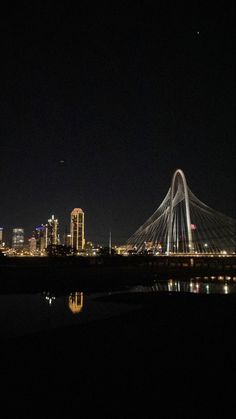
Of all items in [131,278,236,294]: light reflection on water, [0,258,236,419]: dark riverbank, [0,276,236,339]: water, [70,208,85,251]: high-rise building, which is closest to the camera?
[0,258,236,419]: dark riverbank

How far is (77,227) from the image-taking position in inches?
7106

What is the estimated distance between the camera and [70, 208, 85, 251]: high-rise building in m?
174

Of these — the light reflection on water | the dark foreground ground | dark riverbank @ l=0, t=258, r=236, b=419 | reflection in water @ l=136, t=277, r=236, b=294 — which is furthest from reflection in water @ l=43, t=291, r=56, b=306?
the dark foreground ground

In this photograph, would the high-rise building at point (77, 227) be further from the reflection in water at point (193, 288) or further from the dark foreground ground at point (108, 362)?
the dark foreground ground at point (108, 362)

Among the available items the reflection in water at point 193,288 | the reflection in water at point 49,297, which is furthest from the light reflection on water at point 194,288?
the reflection in water at point 49,297

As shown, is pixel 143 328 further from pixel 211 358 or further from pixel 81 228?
pixel 81 228

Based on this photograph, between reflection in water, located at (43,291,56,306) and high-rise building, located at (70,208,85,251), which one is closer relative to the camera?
reflection in water, located at (43,291,56,306)

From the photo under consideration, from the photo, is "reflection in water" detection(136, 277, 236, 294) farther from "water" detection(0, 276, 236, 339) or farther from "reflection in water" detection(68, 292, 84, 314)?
"water" detection(0, 276, 236, 339)

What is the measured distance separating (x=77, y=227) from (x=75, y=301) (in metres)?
160

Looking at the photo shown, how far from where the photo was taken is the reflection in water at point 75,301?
1818 centimetres

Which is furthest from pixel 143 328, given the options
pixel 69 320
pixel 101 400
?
pixel 101 400

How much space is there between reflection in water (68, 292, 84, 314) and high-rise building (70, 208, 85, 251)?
486 feet

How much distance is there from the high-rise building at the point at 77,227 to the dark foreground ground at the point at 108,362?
161 meters

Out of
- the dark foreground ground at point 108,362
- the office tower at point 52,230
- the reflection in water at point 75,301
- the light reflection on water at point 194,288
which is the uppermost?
the office tower at point 52,230
